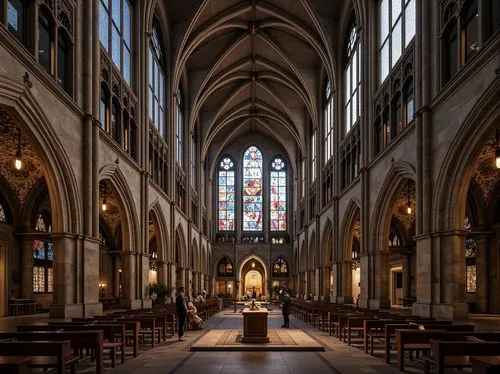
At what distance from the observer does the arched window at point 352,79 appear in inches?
1200

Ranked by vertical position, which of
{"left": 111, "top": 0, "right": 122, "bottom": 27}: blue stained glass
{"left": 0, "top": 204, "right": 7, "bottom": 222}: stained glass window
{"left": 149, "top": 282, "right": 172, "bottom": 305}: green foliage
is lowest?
{"left": 149, "top": 282, "right": 172, "bottom": 305}: green foliage

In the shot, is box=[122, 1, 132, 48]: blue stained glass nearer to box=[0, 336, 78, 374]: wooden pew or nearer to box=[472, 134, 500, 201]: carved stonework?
box=[472, 134, 500, 201]: carved stonework

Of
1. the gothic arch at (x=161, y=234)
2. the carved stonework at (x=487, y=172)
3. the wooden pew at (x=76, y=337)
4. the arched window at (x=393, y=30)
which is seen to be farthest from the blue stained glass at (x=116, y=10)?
the wooden pew at (x=76, y=337)

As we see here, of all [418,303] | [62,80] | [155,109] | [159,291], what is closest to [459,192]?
[418,303]

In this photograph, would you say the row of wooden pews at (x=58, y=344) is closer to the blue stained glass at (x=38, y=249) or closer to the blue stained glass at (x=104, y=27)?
the blue stained glass at (x=104, y=27)

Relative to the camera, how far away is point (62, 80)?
58.7ft

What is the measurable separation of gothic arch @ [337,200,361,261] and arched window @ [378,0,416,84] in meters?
8.11

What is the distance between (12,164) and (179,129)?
22.0 meters

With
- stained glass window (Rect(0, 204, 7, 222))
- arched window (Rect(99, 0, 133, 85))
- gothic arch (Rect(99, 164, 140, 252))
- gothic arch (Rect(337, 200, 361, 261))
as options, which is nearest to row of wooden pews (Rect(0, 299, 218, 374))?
gothic arch (Rect(99, 164, 140, 252))

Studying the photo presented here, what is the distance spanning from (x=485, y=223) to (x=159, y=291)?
15.6 m

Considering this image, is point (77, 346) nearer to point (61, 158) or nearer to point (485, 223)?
point (61, 158)

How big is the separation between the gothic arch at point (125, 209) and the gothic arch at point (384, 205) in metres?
10.6

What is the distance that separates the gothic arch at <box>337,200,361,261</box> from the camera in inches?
1235

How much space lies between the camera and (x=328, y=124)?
134 ft
